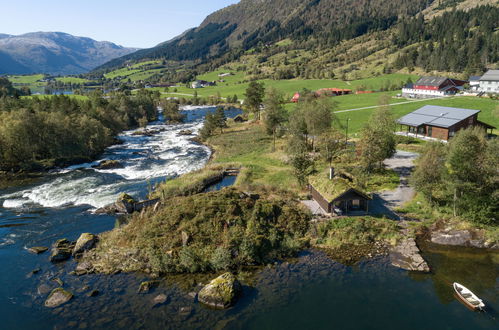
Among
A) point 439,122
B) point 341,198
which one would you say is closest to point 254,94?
point 439,122

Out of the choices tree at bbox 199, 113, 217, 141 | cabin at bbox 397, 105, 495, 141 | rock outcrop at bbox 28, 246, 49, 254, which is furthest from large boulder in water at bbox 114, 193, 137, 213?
cabin at bbox 397, 105, 495, 141

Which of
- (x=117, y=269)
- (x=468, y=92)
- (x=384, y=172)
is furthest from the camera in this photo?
(x=468, y=92)

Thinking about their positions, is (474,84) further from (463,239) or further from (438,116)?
(463,239)

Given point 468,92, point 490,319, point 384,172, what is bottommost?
point 490,319

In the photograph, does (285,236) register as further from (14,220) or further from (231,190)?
(14,220)

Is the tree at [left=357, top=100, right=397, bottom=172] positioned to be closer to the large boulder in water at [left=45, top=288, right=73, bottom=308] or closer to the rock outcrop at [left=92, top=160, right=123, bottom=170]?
the large boulder in water at [left=45, top=288, right=73, bottom=308]

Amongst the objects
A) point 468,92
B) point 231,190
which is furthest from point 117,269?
point 468,92
